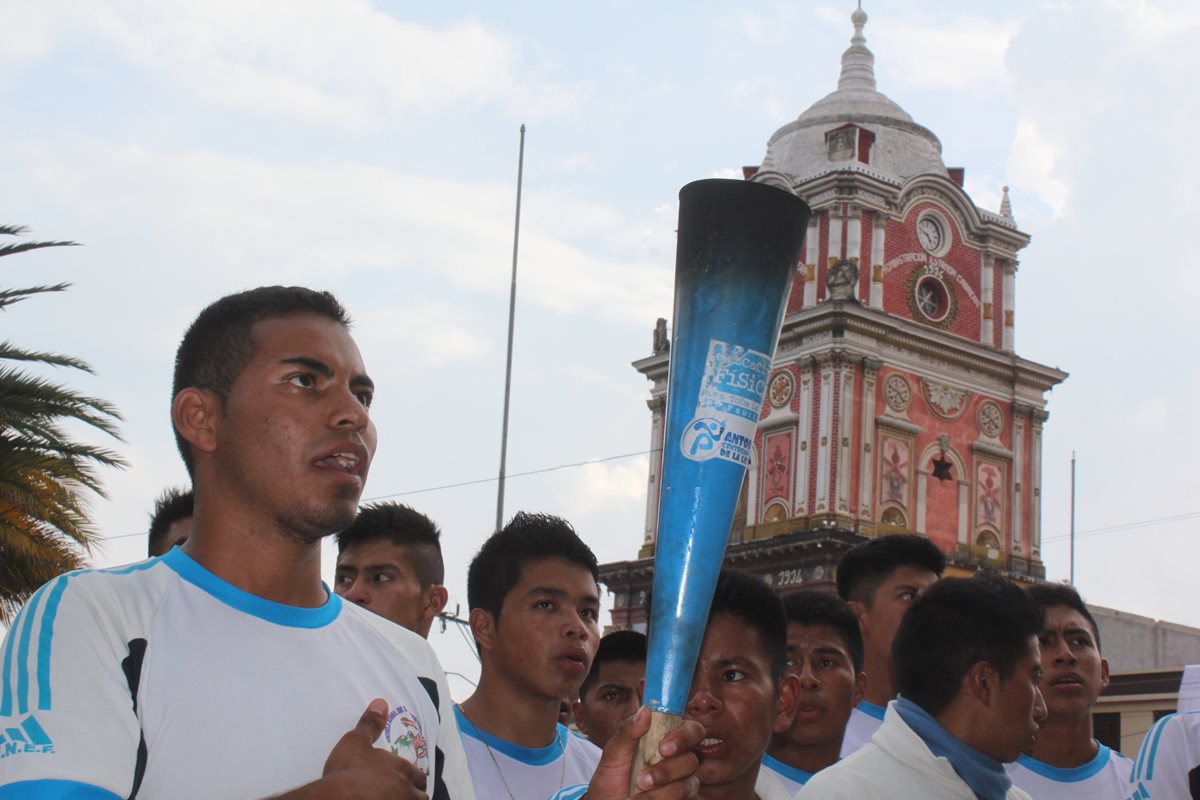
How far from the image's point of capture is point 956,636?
14.2ft

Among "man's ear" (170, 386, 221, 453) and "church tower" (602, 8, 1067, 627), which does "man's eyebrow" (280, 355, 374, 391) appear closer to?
"man's ear" (170, 386, 221, 453)

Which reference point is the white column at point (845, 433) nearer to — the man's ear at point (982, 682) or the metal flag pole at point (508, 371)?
Answer: the metal flag pole at point (508, 371)

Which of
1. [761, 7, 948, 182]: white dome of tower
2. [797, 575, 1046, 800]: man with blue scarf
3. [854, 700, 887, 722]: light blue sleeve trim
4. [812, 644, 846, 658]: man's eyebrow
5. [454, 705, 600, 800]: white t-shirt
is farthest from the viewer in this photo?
[761, 7, 948, 182]: white dome of tower

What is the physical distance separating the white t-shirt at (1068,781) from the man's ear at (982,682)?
4.53 ft

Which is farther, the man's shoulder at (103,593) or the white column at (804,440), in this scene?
the white column at (804,440)

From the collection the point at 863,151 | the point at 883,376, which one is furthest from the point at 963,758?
the point at 863,151

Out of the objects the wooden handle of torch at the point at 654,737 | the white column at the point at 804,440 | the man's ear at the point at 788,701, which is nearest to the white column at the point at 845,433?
the white column at the point at 804,440

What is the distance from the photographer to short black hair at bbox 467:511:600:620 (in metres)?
5.14

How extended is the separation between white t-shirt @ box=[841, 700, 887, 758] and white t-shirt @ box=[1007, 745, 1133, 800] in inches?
21.3

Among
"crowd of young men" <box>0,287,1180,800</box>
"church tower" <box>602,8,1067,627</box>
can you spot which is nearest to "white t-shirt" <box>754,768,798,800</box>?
"crowd of young men" <box>0,287,1180,800</box>

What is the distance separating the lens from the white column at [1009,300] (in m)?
34.3

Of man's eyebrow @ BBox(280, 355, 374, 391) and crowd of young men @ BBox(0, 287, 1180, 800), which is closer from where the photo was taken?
crowd of young men @ BBox(0, 287, 1180, 800)

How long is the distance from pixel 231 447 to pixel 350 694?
1.72 feet

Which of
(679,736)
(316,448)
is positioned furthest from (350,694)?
(679,736)
